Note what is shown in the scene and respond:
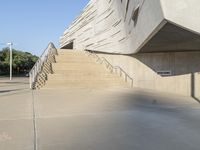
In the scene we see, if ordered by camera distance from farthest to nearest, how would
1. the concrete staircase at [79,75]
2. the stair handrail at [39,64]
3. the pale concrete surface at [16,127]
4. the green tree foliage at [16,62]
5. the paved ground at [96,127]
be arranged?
the green tree foliage at [16,62]
the concrete staircase at [79,75]
the stair handrail at [39,64]
the paved ground at [96,127]
the pale concrete surface at [16,127]

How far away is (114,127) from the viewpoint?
839 cm

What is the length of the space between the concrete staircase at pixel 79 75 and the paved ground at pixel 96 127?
28.6 feet

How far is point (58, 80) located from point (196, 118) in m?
12.3

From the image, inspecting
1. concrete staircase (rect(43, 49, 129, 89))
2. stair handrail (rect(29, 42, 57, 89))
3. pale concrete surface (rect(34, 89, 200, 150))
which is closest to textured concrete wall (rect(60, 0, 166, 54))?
concrete staircase (rect(43, 49, 129, 89))

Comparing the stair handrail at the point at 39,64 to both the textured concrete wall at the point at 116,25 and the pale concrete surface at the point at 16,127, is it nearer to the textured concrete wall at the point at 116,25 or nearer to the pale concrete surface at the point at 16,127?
the textured concrete wall at the point at 116,25

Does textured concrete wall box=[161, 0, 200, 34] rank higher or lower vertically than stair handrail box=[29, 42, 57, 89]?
higher

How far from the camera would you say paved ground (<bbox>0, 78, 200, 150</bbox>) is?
6.59m

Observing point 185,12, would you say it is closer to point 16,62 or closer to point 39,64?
point 39,64

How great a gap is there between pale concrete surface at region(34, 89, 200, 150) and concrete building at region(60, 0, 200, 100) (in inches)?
166

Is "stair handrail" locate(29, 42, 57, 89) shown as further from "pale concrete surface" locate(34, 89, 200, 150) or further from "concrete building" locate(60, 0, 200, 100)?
"pale concrete surface" locate(34, 89, 200, 150)

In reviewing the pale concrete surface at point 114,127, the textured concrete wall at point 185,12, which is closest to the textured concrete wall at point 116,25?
the textured concrete wall at point 185,12

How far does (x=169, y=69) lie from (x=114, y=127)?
12931 mm

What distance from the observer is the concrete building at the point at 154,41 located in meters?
14.0

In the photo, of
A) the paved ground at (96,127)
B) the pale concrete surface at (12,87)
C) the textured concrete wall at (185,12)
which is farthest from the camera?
the pale concrete surface at (12,87)
